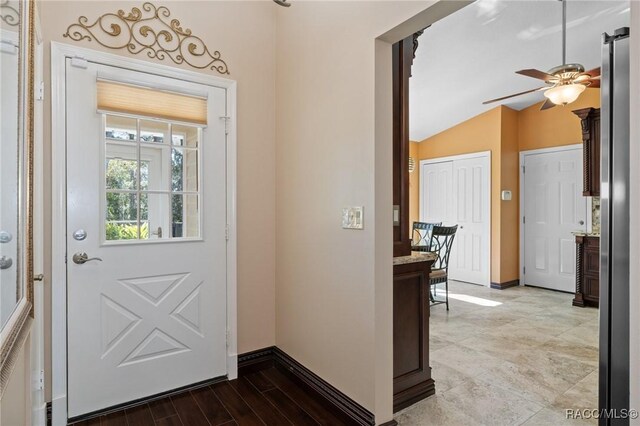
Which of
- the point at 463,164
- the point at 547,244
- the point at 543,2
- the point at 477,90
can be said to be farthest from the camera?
the point at 463,164

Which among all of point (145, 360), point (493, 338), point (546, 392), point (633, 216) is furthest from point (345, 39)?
point (493, 338)

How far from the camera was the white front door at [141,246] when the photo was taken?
2.09 metres

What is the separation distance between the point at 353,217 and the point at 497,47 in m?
3.33

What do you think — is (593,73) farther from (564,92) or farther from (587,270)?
(587,270)

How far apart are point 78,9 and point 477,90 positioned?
4.77 m

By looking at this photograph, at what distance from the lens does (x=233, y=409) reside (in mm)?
2184

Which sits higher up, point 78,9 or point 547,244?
point 78,9

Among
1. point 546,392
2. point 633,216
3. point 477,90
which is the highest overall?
point 477,90

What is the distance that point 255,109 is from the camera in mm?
2736

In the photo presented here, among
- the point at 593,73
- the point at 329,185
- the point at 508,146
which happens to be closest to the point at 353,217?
the point at 329,185

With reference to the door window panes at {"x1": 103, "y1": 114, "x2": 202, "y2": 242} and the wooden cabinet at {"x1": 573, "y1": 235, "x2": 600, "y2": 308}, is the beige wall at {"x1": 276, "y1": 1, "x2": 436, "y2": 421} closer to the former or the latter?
the door window panes at {"x1": 103, "y1": 114, "x2": 202, "y2": 242}

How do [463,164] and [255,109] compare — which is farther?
[463,164]

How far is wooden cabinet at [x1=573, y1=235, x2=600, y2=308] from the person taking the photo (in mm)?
4461

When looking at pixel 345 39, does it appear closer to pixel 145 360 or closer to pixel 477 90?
pixel 145 360
